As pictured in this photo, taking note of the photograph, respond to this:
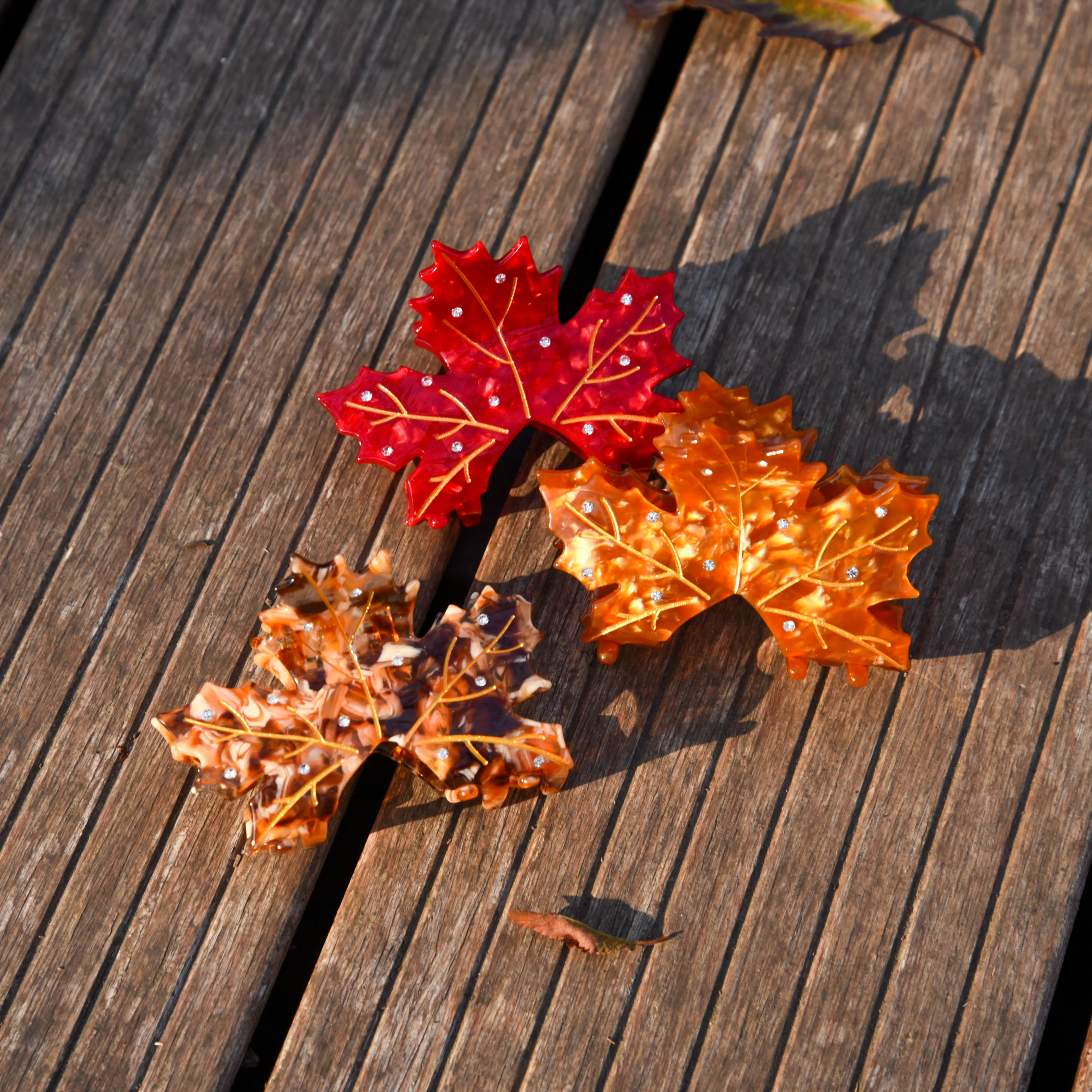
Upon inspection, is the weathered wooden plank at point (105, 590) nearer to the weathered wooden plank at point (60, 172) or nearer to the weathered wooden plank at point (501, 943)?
the weathered wooden plank at point (60, 172)

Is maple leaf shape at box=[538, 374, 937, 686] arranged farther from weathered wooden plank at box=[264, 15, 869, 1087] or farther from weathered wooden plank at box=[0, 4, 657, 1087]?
weathered wooden plank at box=[0, 4, 657, 1087]

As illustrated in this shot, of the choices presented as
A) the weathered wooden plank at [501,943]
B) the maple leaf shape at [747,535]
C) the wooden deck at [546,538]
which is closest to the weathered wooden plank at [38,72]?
the wooden deck at [546,538]

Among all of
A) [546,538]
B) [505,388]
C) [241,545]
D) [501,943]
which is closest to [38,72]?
[241,545]

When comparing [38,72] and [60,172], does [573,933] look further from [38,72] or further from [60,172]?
[38,72]

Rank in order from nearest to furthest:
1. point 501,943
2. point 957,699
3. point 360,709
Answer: point 360,709, point 501,943, point 957,699

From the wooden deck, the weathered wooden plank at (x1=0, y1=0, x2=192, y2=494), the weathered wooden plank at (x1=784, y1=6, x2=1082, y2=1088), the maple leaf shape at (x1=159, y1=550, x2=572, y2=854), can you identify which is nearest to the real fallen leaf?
the wooden deck
